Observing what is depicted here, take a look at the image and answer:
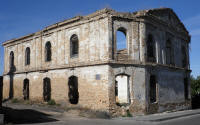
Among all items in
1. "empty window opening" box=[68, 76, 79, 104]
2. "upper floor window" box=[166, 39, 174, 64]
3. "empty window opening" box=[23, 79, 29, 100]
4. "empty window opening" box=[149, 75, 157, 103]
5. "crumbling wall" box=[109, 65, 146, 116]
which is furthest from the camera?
"empty window opening" box=[23, 79, 29, 100]

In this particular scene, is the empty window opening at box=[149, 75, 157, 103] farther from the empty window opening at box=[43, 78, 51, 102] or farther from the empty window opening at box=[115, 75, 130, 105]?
the empty window opening at box=[43, 78, 51, 102]

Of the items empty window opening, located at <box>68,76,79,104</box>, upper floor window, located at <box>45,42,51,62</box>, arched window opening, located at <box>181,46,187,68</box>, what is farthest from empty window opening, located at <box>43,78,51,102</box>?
arched window opening, located at <box>181,46,187,68</box>

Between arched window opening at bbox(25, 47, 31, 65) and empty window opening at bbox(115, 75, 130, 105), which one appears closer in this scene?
empty window opening at bbox(115, 75, 130, 105)

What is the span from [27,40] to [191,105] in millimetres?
17030

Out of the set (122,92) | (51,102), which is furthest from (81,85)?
(51,102)

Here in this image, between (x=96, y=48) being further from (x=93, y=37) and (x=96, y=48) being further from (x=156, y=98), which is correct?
(x=156, y=98)

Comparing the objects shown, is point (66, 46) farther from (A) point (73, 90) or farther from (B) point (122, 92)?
(B) point (122, 92)

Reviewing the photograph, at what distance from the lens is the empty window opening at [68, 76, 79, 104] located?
18.1m

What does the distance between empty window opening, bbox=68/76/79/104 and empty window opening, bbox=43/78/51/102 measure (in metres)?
2.90

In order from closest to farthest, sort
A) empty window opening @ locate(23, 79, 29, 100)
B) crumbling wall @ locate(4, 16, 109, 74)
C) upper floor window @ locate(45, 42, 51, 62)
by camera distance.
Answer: crumbling wall @ locate(4, 16, 109, 74), upper floor window @ locate(45, 42, 51, 62), empty window opening @ locate(23, 79, 29, 100)

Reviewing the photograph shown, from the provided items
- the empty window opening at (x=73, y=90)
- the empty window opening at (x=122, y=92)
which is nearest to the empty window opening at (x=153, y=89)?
the empty window opening at (x=122, y=92)

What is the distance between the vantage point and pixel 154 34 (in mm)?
18312

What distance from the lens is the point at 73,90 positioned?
18.3 meters

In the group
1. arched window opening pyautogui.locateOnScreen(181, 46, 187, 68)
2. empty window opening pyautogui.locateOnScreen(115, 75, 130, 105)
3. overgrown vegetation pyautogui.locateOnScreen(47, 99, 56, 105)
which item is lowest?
overgrown vegetation pyautogui.locateOnScreen(47, 99, 56, 105)
